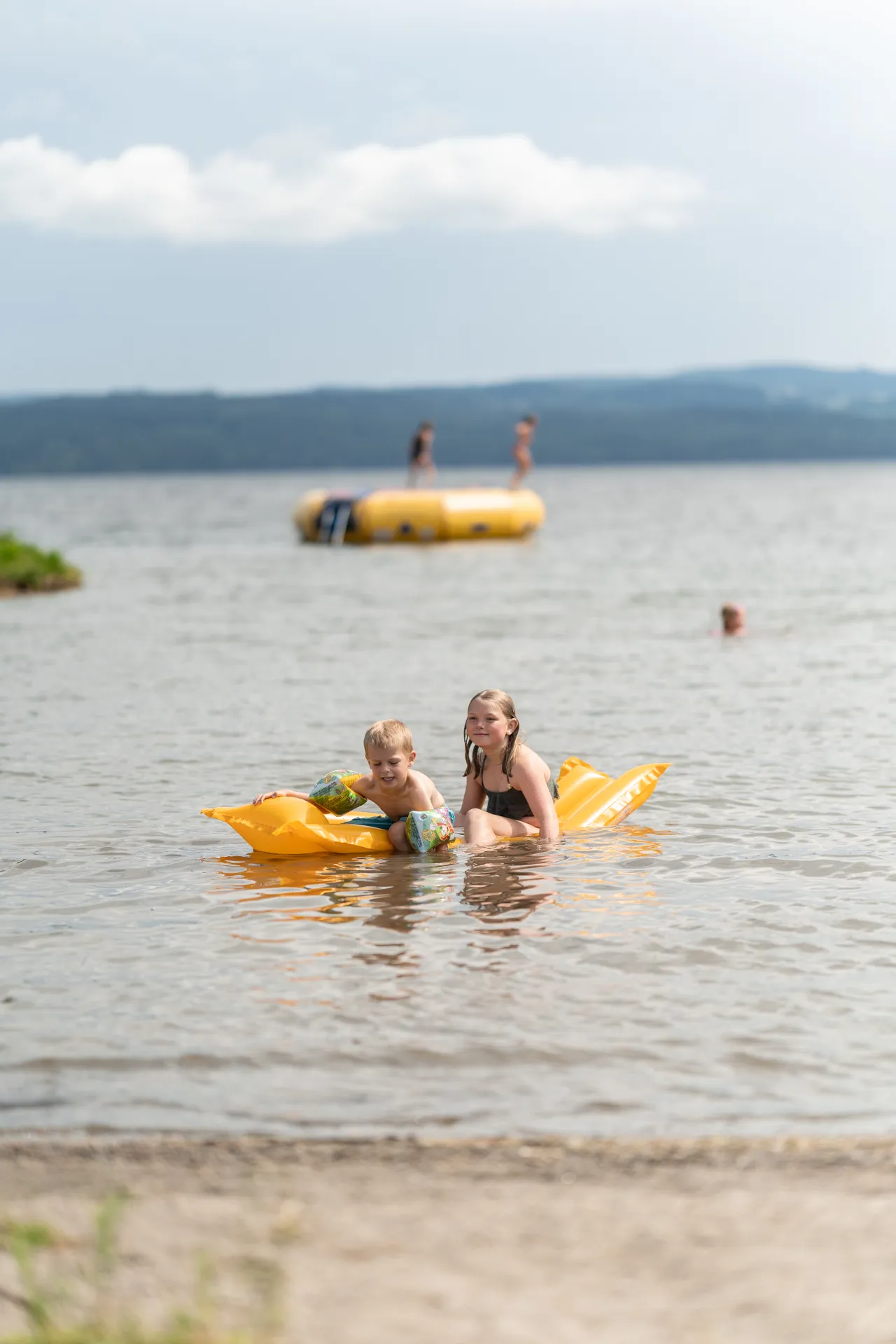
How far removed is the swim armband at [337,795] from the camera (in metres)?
7.18

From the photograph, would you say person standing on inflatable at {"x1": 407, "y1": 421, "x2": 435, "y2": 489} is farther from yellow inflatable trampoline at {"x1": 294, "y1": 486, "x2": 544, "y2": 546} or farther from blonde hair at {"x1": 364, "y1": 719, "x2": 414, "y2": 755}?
blonde hair at {"x1": 364, "y1": 719, "x2": 414, "y2": 755}

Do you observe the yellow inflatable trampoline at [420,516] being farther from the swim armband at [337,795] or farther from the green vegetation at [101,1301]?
the green vegetation at [101,1301]

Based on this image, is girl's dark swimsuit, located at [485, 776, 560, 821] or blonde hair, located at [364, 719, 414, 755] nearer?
blonde hair, located at [364, 719, 414, 755]

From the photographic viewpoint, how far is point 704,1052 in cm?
455

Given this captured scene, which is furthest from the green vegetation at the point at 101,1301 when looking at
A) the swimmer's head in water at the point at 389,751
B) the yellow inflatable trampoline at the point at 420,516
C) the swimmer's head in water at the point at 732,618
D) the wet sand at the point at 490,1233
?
the yellow inflatable trampoline at the point at 420,516

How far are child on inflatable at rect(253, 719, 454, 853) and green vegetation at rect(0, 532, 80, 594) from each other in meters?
15.2

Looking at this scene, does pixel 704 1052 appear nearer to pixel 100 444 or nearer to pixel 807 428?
pixel 100 444

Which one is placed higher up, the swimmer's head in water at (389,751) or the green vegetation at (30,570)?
the green vegetation at (30,570)

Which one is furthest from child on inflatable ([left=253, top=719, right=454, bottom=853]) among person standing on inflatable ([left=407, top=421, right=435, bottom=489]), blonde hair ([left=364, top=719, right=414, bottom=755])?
person standing on inflatable ([left=407, top=421, right=435, bottom=489])

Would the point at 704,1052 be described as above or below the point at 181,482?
below

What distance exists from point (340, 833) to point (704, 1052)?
285cm

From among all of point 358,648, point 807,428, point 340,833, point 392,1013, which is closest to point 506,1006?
point 392,1013

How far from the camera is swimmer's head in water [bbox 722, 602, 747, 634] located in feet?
51.3

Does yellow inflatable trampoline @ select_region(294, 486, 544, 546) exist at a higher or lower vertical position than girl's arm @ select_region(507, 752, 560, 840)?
higher
